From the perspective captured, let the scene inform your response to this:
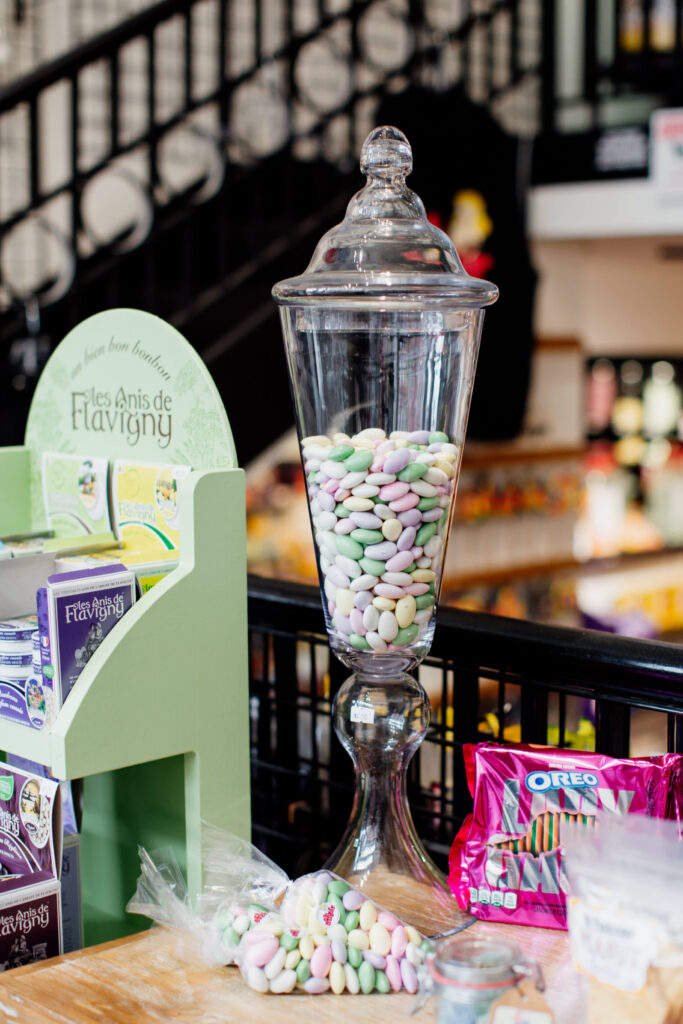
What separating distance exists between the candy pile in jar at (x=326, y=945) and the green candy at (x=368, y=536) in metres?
0.35

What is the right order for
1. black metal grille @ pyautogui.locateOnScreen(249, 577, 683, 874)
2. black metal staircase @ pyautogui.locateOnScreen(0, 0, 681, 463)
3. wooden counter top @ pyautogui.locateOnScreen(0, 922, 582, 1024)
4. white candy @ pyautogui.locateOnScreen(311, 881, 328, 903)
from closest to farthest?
wooden counter top @ pyautogui.locateOnScreen(0, 922, 582, 1024) → white candy @ pyautogui.locateOnScreen(311, 881, 328, 903) → black metal grille @ pyautogui.locateOnScreen(249, 577, 683, 874) → black metal staircase @ pyautogui.locateOnScreen(0, 0, 681, 463)

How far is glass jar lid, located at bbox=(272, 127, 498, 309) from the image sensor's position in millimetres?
1258

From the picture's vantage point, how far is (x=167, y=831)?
1537mm

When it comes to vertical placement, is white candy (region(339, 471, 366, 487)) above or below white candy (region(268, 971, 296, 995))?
above

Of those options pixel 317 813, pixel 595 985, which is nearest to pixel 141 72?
pixel 317 813

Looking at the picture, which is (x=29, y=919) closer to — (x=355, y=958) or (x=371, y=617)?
(x=355, y=958)

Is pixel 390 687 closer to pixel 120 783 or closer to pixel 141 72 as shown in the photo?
pixel 120 783

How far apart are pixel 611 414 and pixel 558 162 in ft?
5.81

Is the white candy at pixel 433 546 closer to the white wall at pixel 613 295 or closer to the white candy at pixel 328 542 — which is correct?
the white candy at pixel 328 542

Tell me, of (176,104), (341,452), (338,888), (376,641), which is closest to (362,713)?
(376,641)

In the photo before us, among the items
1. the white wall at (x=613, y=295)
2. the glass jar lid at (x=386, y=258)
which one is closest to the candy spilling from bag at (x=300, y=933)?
the glass jar lid at (x=386, y=258)

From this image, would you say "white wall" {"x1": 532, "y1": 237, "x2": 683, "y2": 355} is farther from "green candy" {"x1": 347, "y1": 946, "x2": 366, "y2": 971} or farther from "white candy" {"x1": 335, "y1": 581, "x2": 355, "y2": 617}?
"green candy" {"x1": 347, "y1": 946, "x2": 366, "y2": 971}

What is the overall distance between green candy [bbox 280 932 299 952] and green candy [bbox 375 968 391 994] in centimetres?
8

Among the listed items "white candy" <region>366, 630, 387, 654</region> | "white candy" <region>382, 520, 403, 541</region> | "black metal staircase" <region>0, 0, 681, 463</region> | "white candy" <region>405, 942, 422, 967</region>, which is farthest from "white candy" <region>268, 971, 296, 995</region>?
"black metal staircase" <region>0, 0, 681, 463</region>
